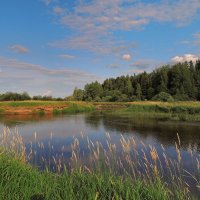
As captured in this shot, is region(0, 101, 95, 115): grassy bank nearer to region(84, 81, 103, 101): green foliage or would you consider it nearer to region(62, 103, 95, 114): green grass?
region(62, 103, 95, 114): green grass

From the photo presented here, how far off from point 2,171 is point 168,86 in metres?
89.2

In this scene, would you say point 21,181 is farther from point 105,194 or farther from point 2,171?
point 105,194

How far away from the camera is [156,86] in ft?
321

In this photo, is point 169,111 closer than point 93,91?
Yes

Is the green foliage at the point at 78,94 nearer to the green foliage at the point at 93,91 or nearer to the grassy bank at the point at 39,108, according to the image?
the green foliage at the point at 93,91

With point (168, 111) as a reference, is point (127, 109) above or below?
above

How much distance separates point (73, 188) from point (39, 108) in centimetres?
5216

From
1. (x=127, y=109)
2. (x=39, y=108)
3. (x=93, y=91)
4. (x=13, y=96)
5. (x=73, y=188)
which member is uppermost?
(x=93, y=91)

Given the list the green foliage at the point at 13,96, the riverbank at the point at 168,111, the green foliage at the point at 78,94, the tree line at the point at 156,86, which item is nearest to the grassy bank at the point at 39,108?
the riverbank at the point at 168,111

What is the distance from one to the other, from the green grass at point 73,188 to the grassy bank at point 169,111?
3233 cm

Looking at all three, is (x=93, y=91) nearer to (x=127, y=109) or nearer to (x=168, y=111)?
(x=127, y=109)

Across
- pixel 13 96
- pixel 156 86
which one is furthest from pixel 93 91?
pixel 13 96

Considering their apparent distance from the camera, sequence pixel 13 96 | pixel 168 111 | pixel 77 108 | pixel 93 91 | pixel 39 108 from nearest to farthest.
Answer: pixel 168 111 → pixel 39 108 → pixel 77 108 → pixel 13 96 → pixel 93 91

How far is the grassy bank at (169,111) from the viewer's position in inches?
1588
